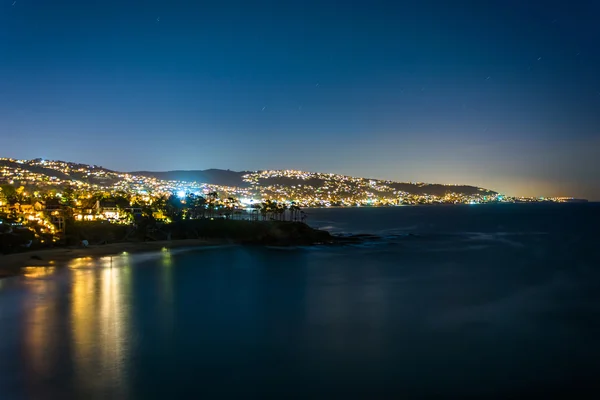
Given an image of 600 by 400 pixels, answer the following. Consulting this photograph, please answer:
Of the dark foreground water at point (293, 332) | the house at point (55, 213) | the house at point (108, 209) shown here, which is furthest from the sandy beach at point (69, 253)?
the house at point (108, 209)

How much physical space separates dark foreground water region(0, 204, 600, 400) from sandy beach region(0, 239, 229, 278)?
1.78 meters

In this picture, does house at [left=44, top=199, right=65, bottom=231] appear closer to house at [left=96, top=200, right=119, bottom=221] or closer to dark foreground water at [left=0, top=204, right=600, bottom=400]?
house at [left=96, top=200, right=119, bottom=221]

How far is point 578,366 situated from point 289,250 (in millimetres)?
36917

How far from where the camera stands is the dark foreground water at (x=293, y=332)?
14875 mm

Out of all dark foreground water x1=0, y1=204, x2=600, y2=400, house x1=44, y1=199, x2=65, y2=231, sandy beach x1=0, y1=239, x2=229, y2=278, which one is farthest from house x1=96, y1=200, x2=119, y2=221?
dark foreground water x1=0, y1=204, x2=600, y2=400

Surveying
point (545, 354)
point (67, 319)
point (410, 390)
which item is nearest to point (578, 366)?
point (545, 354)

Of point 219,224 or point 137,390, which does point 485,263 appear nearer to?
point 219,224

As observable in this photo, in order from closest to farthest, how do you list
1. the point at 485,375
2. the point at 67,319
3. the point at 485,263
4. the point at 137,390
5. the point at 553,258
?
the point at 137,390, the point at 485,375, the point at 67,319, the point at 485,263, the point at 553,258

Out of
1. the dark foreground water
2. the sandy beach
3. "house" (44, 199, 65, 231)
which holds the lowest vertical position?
the dark foreground water

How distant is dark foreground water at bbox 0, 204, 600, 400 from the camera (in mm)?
14875

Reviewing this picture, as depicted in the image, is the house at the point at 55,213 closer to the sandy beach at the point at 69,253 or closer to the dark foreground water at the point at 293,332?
the sandy beach at the point at 69,253

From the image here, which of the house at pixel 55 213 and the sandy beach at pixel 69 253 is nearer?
the sandy beach at pixel 69 253

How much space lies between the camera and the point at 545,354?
1805 cm

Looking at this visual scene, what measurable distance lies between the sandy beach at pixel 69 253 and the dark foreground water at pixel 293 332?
5.83 ft
